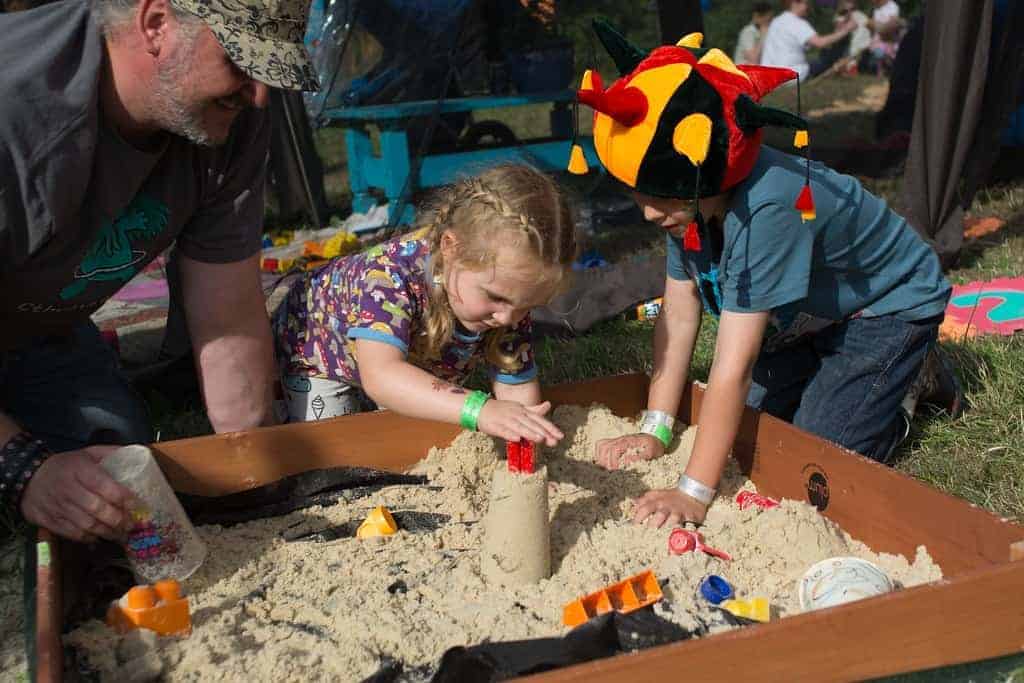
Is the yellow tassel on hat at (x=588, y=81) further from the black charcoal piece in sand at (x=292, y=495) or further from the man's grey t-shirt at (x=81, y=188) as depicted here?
the black charcoal piece in sand at (x=292, y=495)

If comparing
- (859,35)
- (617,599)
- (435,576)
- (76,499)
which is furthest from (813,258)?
(859,35)

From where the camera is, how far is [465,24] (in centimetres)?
503

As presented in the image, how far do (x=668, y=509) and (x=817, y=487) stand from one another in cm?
33

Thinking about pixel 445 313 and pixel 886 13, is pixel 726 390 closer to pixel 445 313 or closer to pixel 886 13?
pixel 445 313

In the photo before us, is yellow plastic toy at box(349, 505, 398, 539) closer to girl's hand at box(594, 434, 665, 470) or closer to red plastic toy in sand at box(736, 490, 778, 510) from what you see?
girl's hand at box(594, 434, 665, 470)

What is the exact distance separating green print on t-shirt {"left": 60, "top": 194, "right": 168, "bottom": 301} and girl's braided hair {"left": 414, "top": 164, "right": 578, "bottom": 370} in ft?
1.94

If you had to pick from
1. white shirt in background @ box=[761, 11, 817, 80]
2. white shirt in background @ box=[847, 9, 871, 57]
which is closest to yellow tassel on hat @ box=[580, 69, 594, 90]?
white shirt in background @ box=[761, 11, 817, 80]

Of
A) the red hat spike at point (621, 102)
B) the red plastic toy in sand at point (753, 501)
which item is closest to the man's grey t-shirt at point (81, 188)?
the red hat spike at point (621, 102)

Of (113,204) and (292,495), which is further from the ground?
(113,204)

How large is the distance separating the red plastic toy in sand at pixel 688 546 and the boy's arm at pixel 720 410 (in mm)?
102

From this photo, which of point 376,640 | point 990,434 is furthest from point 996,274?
point 376,640

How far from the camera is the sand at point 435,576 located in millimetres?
1602

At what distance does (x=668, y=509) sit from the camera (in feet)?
6.58

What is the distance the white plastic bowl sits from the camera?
1583mm
